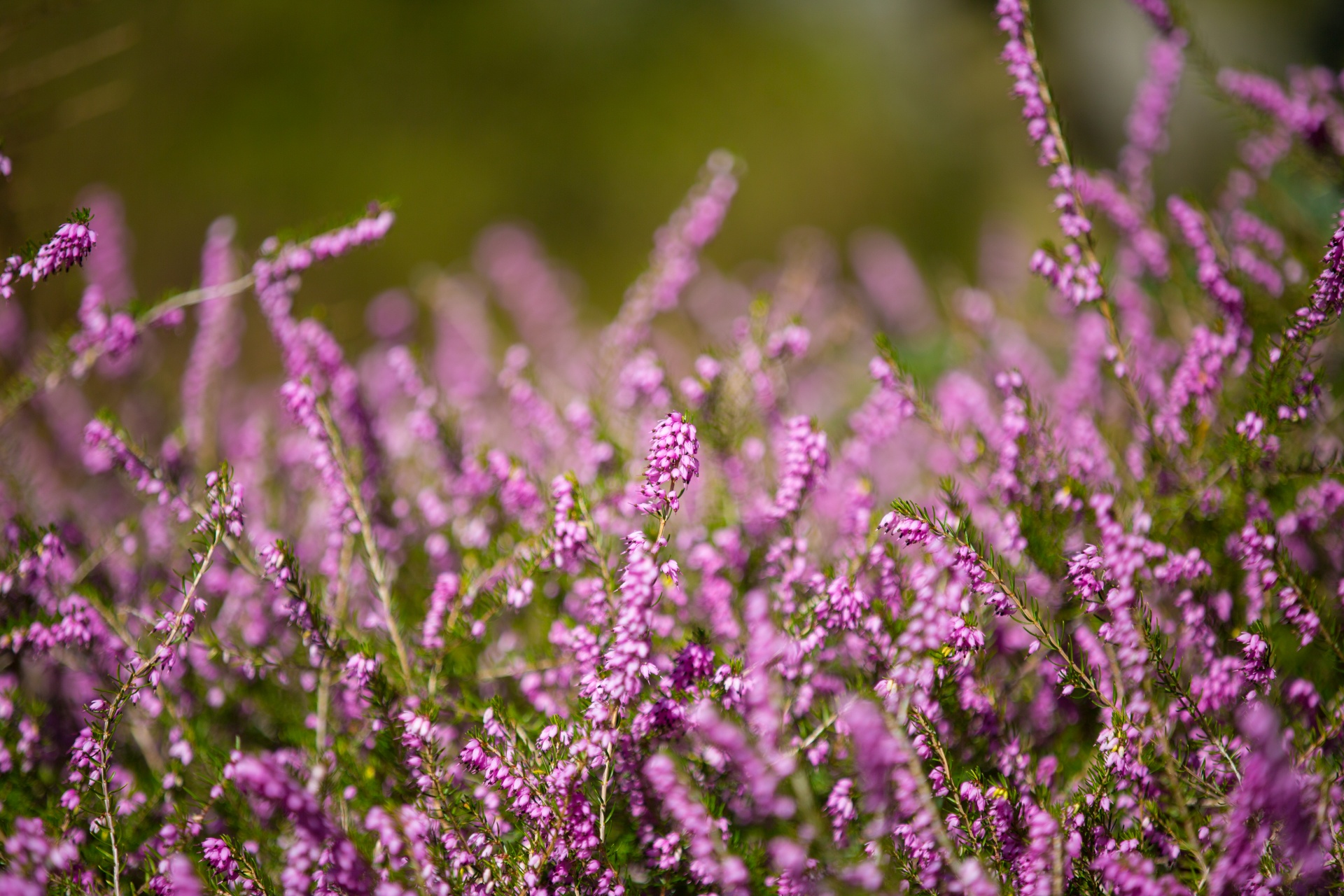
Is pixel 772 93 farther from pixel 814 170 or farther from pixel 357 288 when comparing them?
pixel 357 288

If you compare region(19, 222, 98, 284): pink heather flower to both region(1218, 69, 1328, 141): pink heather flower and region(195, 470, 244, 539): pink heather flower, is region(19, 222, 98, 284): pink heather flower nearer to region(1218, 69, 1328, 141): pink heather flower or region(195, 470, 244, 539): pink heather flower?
region(195, 470, 244, 539): pink heather flower

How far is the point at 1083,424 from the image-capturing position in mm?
2303

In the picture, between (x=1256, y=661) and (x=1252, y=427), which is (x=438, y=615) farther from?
(x=1252, y=427)

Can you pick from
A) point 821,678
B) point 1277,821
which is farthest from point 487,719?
point 1277,821

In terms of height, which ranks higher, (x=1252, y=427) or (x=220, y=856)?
(x=1252, y=427)

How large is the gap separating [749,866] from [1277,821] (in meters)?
0.87

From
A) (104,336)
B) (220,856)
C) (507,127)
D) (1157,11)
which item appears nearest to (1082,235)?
(1157,11)

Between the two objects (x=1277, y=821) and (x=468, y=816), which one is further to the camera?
(x=468, y=816)

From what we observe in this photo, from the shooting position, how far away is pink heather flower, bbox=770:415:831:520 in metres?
1.68

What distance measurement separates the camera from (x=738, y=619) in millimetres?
1938

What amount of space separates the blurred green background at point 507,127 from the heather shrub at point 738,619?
4958mm

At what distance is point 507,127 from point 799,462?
10288mm

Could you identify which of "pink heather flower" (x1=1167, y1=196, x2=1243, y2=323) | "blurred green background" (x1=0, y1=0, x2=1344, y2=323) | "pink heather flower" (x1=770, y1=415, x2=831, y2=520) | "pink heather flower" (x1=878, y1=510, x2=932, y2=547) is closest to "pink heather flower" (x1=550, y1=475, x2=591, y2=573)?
"pink heather flower" (x1=770, y1=415, x2=831, y2=520)

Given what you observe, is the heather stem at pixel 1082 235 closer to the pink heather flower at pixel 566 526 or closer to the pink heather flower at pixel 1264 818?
the pink heather flower at pixel 1264 818
